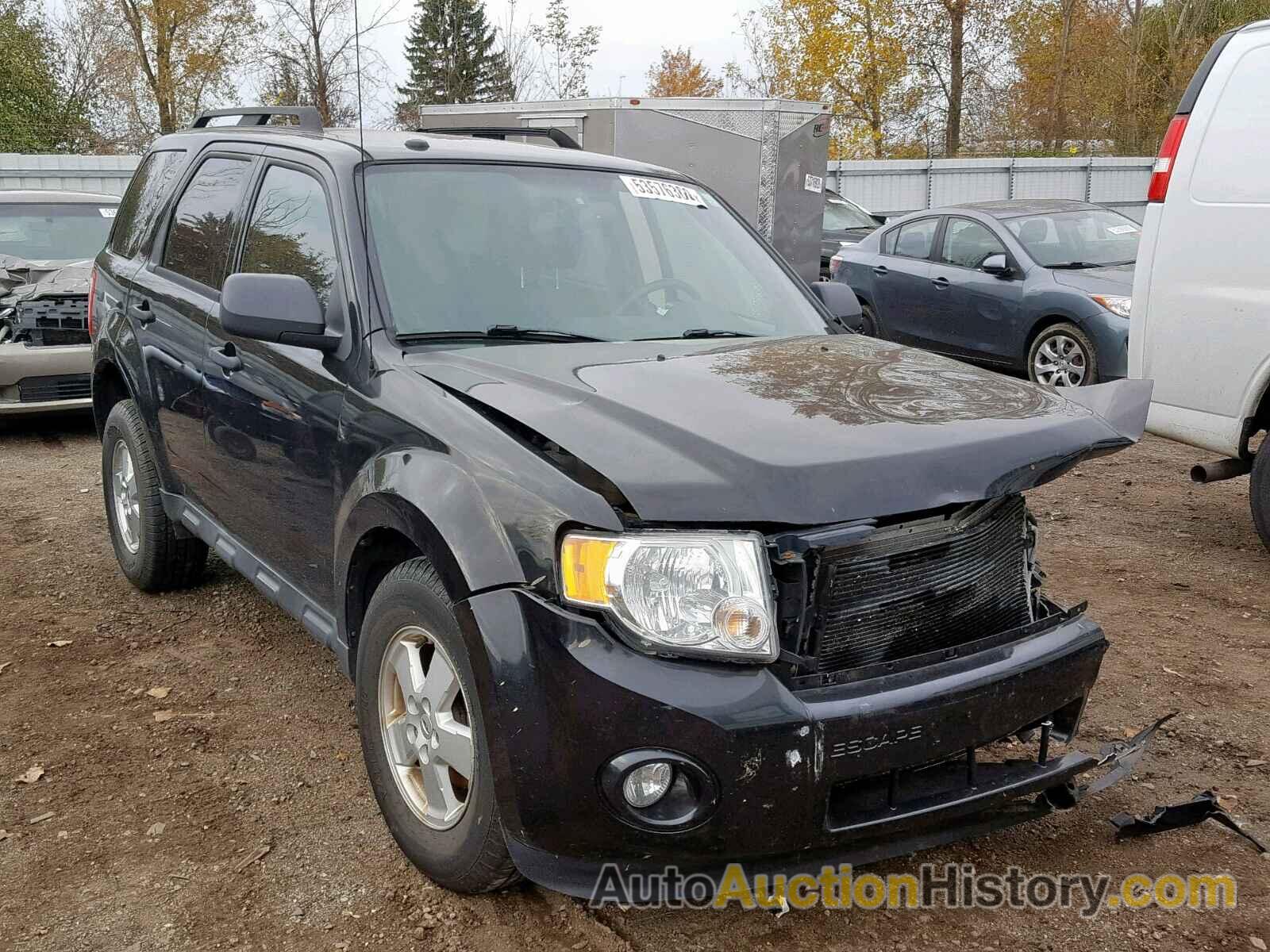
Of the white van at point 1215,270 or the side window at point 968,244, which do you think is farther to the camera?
the side window at point 968,244

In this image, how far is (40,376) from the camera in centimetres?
802

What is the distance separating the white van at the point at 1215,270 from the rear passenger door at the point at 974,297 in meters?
4.37

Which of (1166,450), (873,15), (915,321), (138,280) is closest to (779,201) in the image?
(915,321)

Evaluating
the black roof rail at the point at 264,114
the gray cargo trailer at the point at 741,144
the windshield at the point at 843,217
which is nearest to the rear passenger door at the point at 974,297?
the gray cargo trailer at the point at 741,144

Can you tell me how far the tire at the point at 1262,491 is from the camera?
5078 mm

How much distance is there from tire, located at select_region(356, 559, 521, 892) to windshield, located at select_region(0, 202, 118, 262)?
7.15m

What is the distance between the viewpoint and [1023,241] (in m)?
9.87

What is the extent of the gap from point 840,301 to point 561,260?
1.14 meters

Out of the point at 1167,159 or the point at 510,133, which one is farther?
the point at 1167,159

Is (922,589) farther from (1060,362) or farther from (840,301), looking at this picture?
(1060,362)

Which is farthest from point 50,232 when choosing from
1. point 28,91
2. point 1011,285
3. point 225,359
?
point 28,91

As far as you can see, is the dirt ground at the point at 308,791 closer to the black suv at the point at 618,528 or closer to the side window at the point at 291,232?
the black suv at the point at 618,528

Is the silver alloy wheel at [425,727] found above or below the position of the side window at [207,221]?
below

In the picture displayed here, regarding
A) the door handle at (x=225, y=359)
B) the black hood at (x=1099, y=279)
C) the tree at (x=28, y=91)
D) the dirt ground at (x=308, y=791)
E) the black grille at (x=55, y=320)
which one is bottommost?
the dirt ground at (x=308, y=791)
